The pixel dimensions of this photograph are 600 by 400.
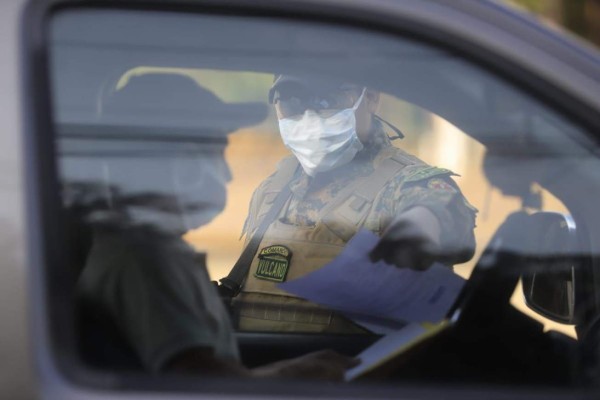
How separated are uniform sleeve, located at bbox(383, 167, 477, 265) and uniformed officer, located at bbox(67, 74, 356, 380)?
383mm

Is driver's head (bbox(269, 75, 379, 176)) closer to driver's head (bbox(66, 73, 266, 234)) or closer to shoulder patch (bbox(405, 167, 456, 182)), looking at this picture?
shoulder patch (bbox(405, 167, 456, 182))

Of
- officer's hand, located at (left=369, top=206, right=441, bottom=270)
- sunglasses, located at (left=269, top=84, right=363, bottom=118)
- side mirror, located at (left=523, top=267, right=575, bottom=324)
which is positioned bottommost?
side mirror, located at (left=523, top=267, right=575, bottom=324)

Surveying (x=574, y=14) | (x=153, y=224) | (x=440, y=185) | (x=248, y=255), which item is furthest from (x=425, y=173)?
(x=574, y=14)

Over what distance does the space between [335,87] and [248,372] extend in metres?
0.61

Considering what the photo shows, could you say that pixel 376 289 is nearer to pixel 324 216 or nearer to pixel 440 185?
pixel 440 185

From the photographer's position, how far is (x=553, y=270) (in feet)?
6.55

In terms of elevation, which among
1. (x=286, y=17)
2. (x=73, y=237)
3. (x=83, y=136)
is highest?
(x=286, y=17)

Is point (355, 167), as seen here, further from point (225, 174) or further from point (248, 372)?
point (248, 372)

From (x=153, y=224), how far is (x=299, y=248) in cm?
89

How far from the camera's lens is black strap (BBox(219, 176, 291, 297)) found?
2650mm

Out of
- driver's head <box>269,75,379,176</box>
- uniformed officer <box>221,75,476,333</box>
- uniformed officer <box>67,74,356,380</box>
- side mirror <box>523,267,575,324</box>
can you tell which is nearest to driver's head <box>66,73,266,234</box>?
uniformed officer <box>67,74,356,380</box>

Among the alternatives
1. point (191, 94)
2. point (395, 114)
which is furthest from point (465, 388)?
point (395, 114)

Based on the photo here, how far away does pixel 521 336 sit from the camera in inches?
78.7

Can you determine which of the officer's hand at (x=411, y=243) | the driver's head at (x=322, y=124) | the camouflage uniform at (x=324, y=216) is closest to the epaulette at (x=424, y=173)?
the camouflage uniform at (x=324, y=216)
